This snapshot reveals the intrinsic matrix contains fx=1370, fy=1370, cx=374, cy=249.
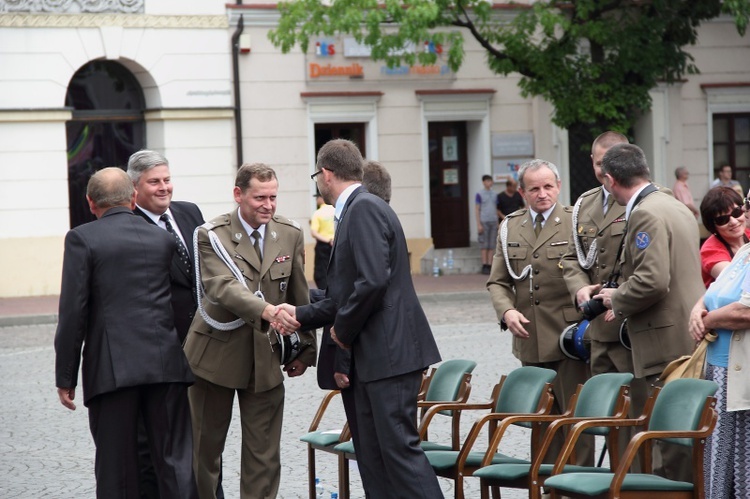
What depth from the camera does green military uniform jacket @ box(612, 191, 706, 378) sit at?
6734 millimetres

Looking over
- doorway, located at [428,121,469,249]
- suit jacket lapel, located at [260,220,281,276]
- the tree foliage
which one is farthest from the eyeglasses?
doorway, located at [428,121,469,249]

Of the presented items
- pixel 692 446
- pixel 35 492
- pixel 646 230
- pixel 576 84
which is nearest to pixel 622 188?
pixel 646 230

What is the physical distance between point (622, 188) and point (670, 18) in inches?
655

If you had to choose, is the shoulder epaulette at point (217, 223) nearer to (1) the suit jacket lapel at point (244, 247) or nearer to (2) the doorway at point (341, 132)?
(1) the suit jacket lapel at point (244, 247)

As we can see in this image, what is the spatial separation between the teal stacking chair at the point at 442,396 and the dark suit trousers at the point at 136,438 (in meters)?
0.81

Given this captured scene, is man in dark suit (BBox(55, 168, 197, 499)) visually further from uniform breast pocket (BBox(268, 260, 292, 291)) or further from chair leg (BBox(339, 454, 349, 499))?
chair leg (BBox(339, 454, 349, 499))

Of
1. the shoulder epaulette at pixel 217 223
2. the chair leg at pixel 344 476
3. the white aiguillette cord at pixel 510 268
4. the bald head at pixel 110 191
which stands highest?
the bald head at pixel 110 191

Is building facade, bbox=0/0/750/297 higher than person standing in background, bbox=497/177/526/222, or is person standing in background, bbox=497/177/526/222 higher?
building facade, bbox=0/0/750/297

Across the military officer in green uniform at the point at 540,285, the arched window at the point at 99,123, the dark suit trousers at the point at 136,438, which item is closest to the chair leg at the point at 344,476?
the dark suit trousers at the point at 136,438

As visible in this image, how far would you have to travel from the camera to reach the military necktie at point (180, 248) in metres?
7.29

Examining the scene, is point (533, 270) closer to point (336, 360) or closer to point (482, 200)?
point (336, 360)

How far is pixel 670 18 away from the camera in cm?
2277

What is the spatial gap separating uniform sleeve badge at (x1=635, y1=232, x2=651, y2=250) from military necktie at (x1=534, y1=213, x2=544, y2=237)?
1.06 metres

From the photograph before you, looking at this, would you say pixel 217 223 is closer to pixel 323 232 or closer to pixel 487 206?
pixel 323 232
